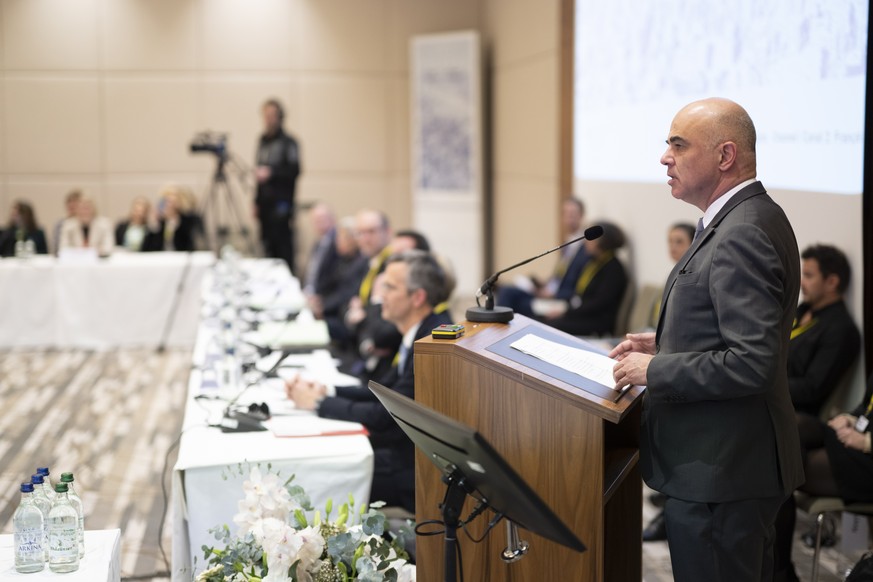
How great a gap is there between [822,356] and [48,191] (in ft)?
29.4

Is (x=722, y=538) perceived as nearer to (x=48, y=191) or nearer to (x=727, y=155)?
(x=727, y=155)

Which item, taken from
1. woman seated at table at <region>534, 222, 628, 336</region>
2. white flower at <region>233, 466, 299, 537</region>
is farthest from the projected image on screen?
white flower at <region>233, 466, 299, 537</region>

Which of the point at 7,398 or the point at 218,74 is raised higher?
the point at 218,74

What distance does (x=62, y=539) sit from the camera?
2119mm

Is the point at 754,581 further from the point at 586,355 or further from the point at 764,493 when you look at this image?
the point at 586,355

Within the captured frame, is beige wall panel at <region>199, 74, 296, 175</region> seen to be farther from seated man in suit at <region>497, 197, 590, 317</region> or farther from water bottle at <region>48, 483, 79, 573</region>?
water bottle at <region>48, 483, 79, 573</region>

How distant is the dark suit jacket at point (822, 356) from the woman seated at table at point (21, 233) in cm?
701

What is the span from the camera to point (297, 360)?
4.05 meters

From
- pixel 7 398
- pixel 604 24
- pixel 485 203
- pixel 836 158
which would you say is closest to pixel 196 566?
pixel 836 158

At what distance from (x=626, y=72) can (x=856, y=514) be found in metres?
3.86

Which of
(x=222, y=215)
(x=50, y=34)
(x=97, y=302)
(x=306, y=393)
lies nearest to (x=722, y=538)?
(x=306, y=393)

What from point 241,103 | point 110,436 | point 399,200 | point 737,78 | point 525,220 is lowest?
point 110,436

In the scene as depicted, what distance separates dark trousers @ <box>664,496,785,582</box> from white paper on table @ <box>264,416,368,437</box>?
3.93ft

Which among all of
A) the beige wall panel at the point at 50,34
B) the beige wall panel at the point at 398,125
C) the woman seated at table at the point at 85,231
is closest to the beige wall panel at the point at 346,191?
the beige wall panel at the point at 398,125
